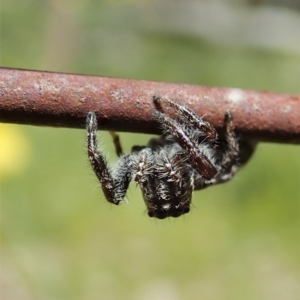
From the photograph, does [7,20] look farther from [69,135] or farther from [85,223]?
[85,223]

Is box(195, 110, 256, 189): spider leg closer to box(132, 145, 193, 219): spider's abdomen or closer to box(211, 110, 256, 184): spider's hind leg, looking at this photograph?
box(211, 110, 256, 184): spider's hind leg

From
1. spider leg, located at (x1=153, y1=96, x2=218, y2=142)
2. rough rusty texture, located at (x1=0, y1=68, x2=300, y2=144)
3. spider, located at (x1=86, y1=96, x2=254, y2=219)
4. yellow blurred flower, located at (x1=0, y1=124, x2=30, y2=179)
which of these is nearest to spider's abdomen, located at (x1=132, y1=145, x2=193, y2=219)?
spider, located at (x1=86, y1=96, x2=254, y2=219)

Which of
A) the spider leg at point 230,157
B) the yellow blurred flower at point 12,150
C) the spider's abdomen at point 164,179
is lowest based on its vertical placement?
the spider's abdomen at point 164,179

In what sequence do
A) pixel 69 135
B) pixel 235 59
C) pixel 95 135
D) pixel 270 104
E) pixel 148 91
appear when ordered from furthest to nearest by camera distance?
pixel 235 59 → pixel 69 135 → pixel 95 135 → pixel 270 104 → pixel 148 91

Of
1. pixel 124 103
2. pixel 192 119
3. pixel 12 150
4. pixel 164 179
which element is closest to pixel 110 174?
pixel 164 179

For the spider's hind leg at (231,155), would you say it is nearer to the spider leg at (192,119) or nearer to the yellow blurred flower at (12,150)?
the spider leg at (192,119)

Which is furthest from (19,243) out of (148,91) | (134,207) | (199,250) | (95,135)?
(148,91)

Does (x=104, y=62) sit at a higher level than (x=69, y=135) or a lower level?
higher

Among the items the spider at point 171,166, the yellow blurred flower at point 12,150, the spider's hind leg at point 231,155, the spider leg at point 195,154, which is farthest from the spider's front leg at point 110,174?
the yellow blurred flower at point 12,150
